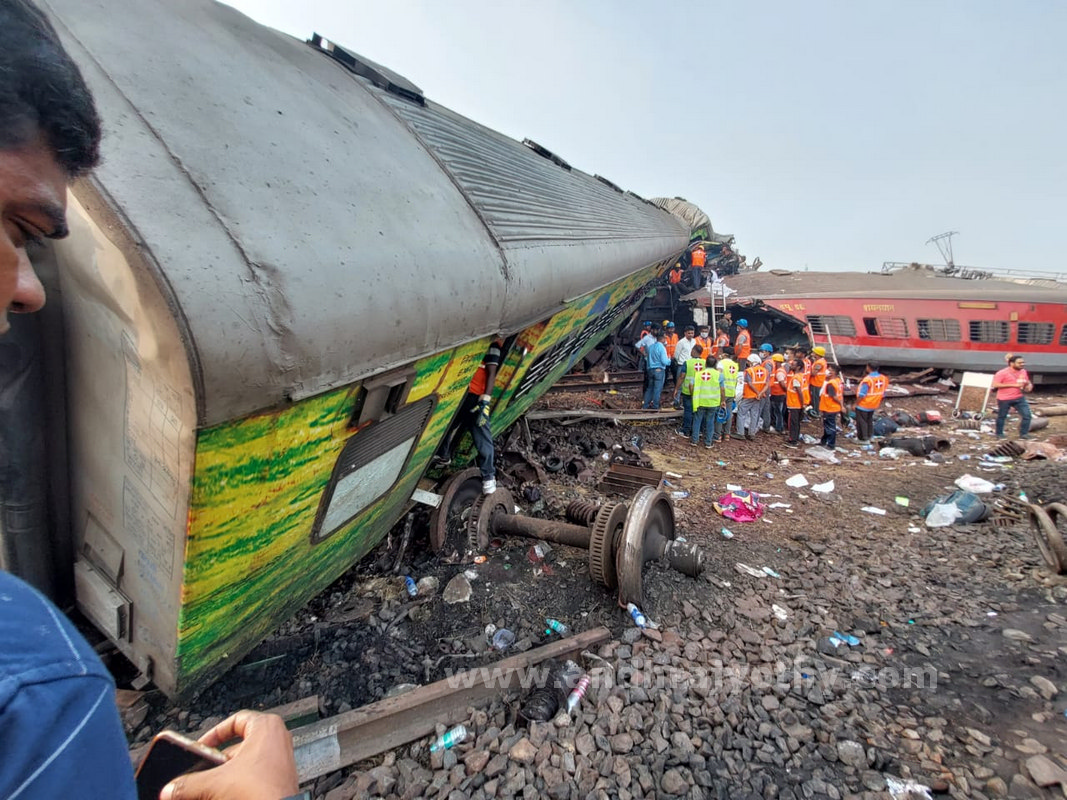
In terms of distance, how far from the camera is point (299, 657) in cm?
262

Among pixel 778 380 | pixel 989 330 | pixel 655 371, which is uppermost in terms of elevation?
pixel 989 330

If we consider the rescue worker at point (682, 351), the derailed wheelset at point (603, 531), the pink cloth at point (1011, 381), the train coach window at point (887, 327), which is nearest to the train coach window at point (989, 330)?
the train coach window at point (887, 327)

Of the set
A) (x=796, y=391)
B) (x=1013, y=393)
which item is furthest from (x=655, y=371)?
(x=1013, y=393)

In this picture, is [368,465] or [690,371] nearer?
[368,465]

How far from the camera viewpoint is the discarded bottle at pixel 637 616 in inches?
117

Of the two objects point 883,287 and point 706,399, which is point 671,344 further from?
point 883,287

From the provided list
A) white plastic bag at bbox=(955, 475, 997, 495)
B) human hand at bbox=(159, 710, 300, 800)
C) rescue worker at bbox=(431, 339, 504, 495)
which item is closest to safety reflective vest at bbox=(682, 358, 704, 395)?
white plastic bag at bbox=(955, 475, 997, 495)

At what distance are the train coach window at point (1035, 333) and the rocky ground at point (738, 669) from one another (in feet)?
32.0

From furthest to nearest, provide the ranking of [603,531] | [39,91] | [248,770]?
[603,531] → [248,770] → [39,91]

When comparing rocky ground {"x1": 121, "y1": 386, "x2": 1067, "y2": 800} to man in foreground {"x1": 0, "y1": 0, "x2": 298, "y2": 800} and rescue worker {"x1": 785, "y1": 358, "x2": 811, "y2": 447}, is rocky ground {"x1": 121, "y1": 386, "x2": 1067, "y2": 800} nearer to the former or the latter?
man in foreground {"x1": 0, "y1": 0, "x2": 298, "y2": 800}

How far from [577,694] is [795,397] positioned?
23.2ft

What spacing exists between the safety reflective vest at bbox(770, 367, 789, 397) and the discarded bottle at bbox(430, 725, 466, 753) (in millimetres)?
7675

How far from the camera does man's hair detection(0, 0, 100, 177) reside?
552 mm

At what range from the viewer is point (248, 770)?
0.80 metres
